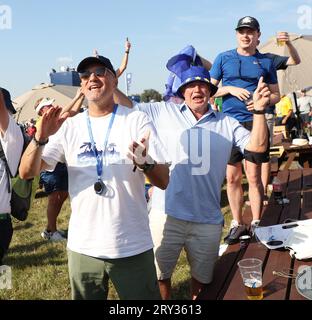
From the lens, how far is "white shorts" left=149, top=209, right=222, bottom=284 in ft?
9.41

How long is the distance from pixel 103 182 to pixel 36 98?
12.0m

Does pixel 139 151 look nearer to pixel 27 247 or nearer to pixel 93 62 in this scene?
pixel 93 62

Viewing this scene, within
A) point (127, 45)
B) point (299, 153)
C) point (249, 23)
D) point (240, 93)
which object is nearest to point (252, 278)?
point (240, 93)

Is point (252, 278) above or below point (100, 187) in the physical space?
below

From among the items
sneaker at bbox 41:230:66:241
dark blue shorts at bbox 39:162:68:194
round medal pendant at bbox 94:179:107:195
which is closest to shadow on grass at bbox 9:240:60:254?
sneaker at bbox 41:230:66:241

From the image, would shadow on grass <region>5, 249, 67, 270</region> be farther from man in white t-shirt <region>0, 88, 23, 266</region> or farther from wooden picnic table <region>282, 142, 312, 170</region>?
wooden picnic table <region>282, 142, 312, 170</region>

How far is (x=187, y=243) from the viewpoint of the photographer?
293 centimetres

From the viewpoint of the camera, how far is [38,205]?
7.87m

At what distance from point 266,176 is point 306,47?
8.88 metres

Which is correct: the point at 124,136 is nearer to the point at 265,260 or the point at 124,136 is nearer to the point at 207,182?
the point at 207,182

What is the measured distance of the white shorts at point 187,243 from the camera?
113 inches

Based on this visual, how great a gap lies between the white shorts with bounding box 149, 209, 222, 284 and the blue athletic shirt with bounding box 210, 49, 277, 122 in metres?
1.79

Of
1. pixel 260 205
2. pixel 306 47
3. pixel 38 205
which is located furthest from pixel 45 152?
pixel 306 47

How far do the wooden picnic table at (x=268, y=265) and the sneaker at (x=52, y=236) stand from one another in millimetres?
2648
